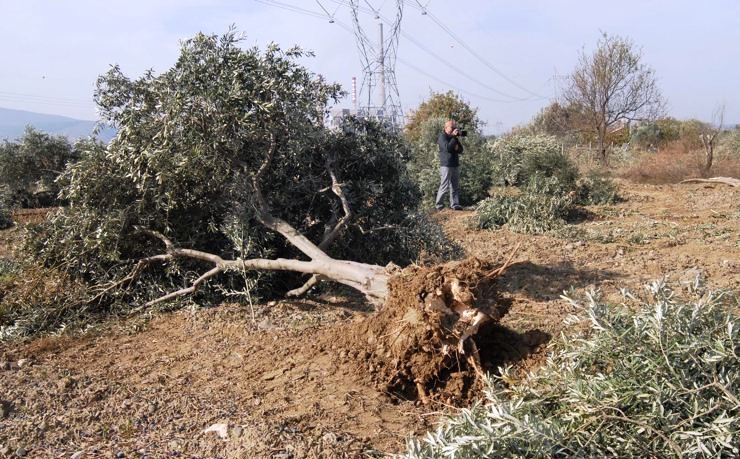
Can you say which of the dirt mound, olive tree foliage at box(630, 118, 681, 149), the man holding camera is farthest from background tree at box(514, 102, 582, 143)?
the dirt mound

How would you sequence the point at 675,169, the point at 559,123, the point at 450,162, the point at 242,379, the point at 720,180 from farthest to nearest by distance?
the point at 559,123 → the point at 675,169 → the point at 720,180 → the point at 450,162 → the point at 242,379

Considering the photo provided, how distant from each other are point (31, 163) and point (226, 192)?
32.5 ft

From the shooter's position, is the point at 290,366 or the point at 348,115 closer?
the point at 290,366

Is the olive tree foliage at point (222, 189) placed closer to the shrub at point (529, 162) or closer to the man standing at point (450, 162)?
the man standing at point (450, 162)

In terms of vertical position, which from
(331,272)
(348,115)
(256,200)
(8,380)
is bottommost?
(8,380)

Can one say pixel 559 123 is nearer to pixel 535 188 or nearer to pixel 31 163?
pixel 535 188

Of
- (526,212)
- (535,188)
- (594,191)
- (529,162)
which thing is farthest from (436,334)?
(594,191)

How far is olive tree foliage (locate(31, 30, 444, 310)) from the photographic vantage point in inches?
198

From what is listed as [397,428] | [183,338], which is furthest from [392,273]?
[183,338]

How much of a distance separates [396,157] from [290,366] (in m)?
2.76

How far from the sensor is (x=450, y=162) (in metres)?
11.2

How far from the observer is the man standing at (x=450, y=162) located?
11133mm

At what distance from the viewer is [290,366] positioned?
4055 millimetres

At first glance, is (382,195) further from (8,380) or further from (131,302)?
(8,380)
